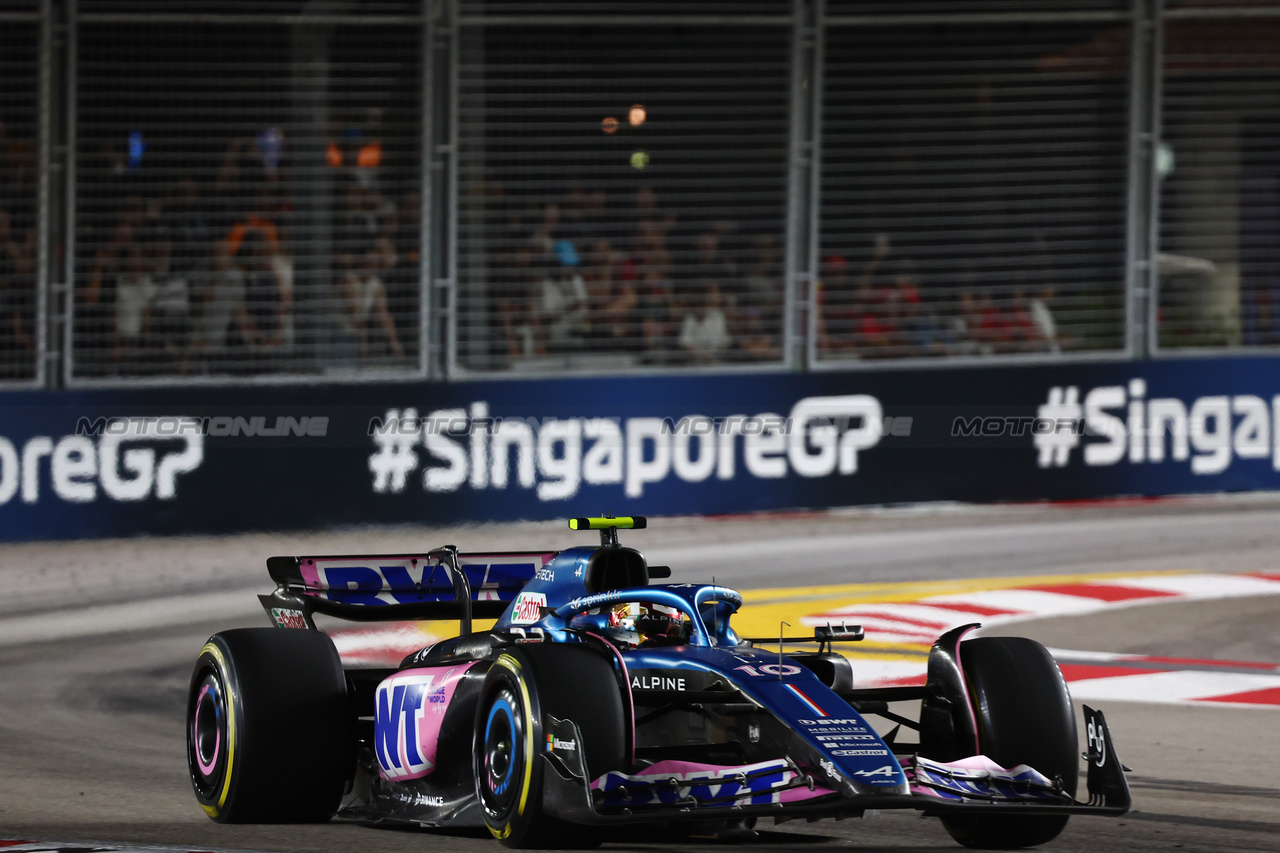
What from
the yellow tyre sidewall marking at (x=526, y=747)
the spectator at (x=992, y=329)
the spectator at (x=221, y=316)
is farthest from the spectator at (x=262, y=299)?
the yellow tyre sidewall marking at (x=526, y=747)

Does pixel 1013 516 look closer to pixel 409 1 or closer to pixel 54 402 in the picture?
pixel 409 1

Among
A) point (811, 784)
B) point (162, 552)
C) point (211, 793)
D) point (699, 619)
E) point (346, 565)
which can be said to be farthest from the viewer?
point (162, 552)

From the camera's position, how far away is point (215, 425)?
1284 centimetres

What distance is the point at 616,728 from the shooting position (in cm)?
479

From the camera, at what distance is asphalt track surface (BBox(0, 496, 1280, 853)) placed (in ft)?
18.4

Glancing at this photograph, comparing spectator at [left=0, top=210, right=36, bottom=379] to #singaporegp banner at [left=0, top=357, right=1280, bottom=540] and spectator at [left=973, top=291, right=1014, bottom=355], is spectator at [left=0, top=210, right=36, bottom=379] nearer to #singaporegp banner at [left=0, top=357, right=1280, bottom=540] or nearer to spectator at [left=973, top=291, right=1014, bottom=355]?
#singaporegp banner at [left=0, top=357, right=1280, bottom=540]

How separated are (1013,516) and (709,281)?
2965 mm

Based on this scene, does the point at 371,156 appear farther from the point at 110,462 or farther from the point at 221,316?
the point at 110,462

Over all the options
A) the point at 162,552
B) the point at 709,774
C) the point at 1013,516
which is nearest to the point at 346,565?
the point at 709,774

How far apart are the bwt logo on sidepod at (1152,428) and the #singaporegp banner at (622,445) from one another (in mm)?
12

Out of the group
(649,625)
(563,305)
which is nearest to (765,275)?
(563,305)

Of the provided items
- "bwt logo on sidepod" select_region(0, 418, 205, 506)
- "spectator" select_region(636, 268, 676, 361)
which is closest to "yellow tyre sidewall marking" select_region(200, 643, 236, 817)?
"bwt logo on sidepod" select_region(0, 418, 205, 506)

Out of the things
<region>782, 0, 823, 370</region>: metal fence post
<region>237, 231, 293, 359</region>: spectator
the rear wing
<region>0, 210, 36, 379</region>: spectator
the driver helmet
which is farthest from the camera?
<region>782, 0, 823, 370</region>: metal fence post

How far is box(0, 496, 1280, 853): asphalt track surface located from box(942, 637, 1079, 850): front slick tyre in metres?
0.12
